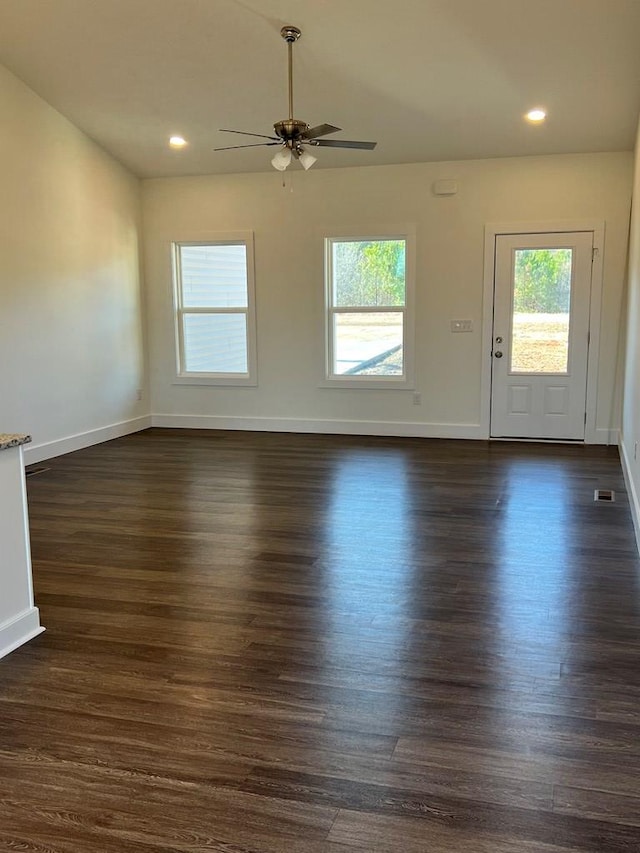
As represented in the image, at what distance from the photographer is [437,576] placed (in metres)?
3.39

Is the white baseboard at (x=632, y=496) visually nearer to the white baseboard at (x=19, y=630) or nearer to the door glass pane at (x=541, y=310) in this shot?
the door glass pane at (x=541, y=310)

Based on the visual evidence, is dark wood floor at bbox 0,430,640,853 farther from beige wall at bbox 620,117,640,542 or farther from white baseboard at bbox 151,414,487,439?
white baseboard at bbox 151,414,487,439

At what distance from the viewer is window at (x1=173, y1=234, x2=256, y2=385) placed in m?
7.72

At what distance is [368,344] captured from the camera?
293 inches

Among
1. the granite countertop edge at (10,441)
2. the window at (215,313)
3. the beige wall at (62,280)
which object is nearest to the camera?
the granite countertop edge at (10,441)

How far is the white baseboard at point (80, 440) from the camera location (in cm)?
615

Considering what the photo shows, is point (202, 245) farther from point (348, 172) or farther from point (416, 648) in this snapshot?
point (416, 648)

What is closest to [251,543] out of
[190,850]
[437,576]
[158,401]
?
[437,576]

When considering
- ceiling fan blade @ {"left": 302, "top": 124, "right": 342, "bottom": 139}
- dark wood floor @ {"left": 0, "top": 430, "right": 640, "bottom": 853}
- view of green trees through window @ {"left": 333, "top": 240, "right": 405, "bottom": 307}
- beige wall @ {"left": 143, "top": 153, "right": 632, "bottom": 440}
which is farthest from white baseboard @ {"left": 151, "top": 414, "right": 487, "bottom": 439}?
ceiling fan blade @ {"left": 302, "top": 124, "right": 342, "bottom": 139}

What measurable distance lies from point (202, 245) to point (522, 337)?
371 centimetres

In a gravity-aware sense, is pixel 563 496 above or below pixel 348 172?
below

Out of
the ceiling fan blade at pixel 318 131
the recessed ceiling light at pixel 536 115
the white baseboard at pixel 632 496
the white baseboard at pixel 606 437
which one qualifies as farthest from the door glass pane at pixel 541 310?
the ceiling fan blade at pixel 318 131

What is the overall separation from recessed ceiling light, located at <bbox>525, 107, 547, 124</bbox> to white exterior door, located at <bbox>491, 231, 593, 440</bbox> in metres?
1.14

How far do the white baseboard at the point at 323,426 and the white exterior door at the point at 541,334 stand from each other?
17.7 inches
